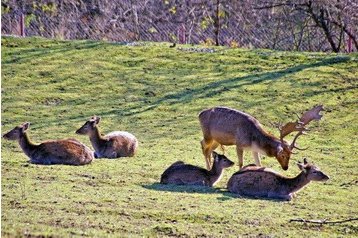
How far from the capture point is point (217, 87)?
20062mm

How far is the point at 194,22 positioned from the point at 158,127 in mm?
9754

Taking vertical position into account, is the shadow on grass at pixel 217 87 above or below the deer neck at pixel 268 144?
below

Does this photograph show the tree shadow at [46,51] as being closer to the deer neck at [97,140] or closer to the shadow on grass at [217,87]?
the shadow on grass at [217,87]

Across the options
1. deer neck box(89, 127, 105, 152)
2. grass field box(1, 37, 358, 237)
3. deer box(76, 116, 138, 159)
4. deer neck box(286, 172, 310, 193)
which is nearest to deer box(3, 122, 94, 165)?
grass field box(1, 37, 358, 237)

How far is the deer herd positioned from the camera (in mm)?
11664

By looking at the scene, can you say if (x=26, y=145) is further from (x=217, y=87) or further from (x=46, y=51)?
(x=46, y=51)

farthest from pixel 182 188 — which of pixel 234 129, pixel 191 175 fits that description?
pixel 234 129

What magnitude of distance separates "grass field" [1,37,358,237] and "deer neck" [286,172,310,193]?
0.14 meters

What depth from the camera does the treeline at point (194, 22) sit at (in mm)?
24891

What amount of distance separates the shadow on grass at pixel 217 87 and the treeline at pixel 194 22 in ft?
10.1

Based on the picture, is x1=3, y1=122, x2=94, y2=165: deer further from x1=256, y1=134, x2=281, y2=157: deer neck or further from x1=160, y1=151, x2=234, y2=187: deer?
x1=256, y1=134, x2=281, y2=157: deer neck

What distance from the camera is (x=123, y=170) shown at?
13.2 metres

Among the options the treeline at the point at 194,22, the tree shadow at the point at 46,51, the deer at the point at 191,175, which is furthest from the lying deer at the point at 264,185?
the treeline at the point at 194,22

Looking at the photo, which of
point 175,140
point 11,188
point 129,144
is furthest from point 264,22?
point 11,188
